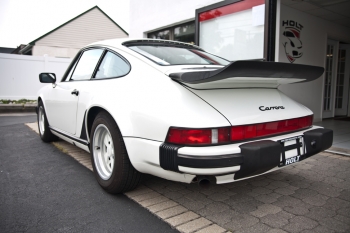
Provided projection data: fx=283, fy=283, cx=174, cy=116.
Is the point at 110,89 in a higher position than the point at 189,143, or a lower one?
higher

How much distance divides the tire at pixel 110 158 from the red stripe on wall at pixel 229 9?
4.07 m

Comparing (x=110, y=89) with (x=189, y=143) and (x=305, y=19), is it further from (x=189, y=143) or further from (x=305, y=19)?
(x=305, y=19)

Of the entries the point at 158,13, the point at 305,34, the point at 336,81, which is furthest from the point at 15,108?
the point at 336,81

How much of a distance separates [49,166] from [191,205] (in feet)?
7.04

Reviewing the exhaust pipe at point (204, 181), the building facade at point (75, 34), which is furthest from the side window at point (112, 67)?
the building facade at point (75, 34)

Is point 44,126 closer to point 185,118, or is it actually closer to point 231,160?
point 185,118

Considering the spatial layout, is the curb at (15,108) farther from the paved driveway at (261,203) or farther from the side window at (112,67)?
the paved driveway at (261,203)

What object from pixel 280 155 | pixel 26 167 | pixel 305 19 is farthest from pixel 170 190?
pixel 305 19

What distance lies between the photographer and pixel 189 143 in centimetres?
203

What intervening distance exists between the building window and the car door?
175 inches

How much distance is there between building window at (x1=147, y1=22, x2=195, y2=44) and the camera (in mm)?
7676

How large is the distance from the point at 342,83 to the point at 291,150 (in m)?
7.36

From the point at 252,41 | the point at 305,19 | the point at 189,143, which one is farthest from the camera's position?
the point at 305,19

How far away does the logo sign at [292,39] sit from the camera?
6055mm
